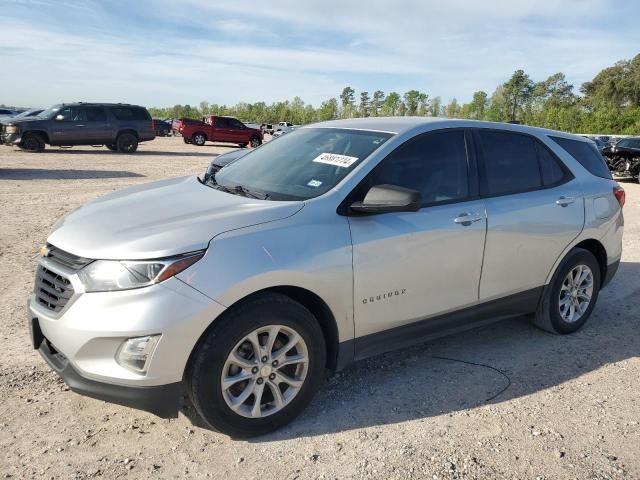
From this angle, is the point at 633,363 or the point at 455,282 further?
the point at 633,363

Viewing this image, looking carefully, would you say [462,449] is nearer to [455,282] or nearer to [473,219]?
[455,282]

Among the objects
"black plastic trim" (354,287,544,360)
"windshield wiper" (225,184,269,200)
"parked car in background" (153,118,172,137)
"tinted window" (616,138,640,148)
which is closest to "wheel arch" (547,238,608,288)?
"black plastic trim" (354,287,544,360)

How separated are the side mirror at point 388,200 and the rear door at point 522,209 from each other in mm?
971

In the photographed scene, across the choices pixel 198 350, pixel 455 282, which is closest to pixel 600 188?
pixel 455 282

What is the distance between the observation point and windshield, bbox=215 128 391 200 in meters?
3.53

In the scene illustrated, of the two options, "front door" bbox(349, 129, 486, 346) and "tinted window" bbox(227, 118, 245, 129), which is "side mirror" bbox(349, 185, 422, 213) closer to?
"front door" bbox(349, 129, 486, 346)

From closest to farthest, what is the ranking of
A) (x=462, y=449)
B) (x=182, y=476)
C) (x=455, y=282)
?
1. (x=182, y=476)
2. (x=462, y=449)
3. (x=455, y=282)

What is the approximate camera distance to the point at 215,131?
102 feet

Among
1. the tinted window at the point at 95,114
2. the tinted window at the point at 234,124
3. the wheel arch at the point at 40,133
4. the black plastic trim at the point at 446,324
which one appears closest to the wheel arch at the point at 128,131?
the tinted window at the point at 95,114

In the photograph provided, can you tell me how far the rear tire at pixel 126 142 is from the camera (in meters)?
21.8

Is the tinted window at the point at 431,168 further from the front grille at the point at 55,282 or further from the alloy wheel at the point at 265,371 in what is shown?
the front grille at the point at 55,282

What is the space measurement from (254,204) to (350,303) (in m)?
0.80

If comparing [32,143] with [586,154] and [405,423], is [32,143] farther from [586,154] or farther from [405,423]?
[405,423]

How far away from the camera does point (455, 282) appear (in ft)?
12.6
